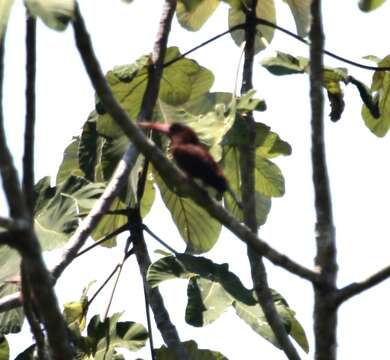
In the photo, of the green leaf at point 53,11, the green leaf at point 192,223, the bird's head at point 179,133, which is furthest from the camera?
the green leaf at point 192,223

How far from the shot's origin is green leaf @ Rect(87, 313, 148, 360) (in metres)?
4.69

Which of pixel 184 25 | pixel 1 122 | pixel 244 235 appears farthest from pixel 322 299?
pixel 184 25

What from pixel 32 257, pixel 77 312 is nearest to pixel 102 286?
pixel 77 312

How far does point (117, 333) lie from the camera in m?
4.72

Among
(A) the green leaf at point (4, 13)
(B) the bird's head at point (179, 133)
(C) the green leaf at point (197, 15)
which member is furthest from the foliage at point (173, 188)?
(A) the green leaf at point (4, 13)

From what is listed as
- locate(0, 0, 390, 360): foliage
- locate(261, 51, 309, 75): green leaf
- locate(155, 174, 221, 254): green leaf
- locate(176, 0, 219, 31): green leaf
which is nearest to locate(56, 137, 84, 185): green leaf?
locate(0, 0, 390, 360): foliage

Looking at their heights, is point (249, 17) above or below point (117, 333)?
above

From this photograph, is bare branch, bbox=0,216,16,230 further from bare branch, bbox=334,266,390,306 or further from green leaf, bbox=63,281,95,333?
green leaf, bbox=63,281,95,333

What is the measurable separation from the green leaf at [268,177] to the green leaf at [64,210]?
767 millimetres

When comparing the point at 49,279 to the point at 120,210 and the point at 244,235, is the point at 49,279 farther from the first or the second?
the point at 120,210

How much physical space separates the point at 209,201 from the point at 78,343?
156 centimetres

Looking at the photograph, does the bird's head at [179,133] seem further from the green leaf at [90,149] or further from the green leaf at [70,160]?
the green leaf at [70,160]

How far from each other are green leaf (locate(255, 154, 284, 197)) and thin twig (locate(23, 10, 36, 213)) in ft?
5.54

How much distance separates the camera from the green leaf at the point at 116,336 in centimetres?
469
